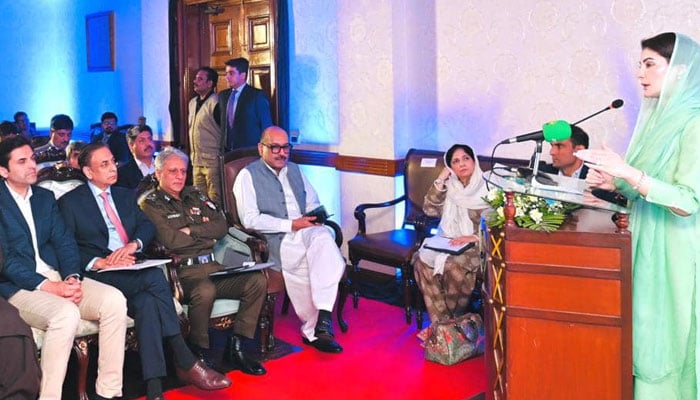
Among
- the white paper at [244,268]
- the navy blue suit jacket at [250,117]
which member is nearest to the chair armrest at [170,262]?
the white paper at [244,268]

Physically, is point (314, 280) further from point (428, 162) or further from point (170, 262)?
point (428, 162)

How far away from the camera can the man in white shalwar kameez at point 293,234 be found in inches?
192

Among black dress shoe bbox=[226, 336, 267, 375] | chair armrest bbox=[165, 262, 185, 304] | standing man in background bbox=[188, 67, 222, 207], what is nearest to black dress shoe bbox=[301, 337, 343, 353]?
black dress shoe bbox=[226, 336, 267, 375]

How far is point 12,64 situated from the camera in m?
11.6

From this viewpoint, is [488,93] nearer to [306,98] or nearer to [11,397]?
[306,98]

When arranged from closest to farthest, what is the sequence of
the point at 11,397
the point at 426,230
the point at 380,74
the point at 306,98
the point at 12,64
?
the point at 11,397 → the point at 426,230 → the point at 380,74 → the point at 306,98 → the point at 12,64

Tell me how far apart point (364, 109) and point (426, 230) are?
4.07 ft

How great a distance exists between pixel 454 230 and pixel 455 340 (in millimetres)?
869

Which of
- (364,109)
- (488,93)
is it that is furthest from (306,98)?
(488,93)

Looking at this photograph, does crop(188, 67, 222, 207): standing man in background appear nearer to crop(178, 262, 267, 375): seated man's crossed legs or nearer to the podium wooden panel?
crop(178, 262, 267, 375): seated man's crossed legs

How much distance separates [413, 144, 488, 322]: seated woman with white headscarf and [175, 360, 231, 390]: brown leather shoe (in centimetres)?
139

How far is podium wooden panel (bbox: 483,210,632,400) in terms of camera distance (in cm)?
290

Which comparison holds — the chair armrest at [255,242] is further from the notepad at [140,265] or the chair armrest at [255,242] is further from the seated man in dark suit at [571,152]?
the seated man in dark suit at [571,152]

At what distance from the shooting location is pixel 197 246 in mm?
4574
